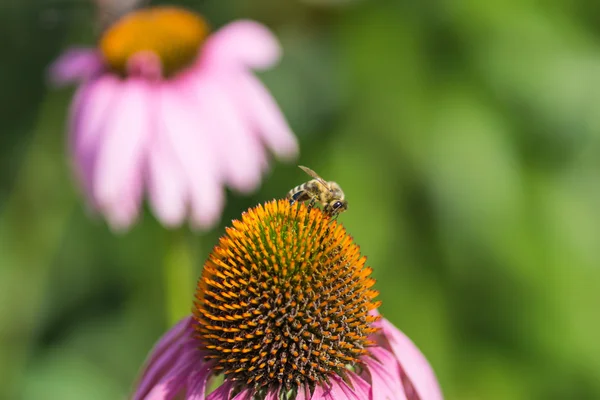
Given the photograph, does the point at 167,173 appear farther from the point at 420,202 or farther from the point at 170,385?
the point at 420,202

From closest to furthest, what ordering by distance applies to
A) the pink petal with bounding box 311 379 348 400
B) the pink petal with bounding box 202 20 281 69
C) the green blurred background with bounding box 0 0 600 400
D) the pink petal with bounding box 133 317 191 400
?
1. the pink petal with bounding box 311 379 348 400
2. the pink petal with bounding box 133 317 191 400
3. the pink petal with bounding box 202 20 281 69
4. the green blurred background with bounding box 0 0 600 400

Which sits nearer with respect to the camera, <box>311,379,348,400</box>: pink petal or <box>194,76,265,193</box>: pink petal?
<box>311,379,348,400</box>: pink petal

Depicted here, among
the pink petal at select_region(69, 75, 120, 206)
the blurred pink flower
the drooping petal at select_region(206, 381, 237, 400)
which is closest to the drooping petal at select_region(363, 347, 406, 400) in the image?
the blurred pink flower

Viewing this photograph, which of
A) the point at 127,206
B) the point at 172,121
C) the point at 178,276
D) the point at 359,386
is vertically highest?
the point at 172,121

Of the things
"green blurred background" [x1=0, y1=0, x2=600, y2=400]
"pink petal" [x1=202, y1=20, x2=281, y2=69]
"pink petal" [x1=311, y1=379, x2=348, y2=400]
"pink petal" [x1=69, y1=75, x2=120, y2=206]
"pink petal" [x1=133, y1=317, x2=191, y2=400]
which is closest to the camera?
"pink petal" [x1=311, y1=379, x2=348, y2=400]

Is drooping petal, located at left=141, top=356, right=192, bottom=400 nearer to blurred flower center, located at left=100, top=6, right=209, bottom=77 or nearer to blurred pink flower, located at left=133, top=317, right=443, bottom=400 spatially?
blurred pink flower, located at left=133, top=317, right=443, bottom=400

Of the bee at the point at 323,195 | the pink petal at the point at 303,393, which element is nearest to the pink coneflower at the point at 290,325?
the pink petal at the point at 303,393

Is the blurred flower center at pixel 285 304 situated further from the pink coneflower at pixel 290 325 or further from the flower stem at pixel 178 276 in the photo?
the flower stem at pixel 178 276

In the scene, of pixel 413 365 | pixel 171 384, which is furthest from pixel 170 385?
pixel 413 365
